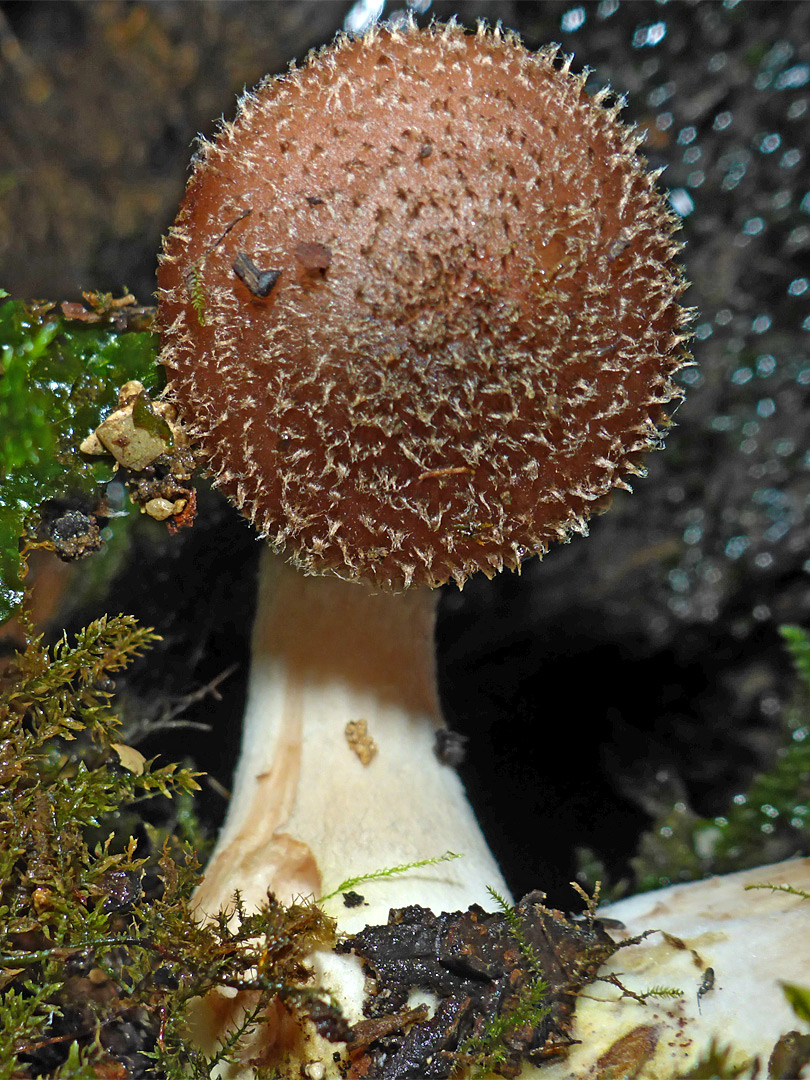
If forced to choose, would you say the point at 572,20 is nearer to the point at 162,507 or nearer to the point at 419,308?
the point at 419,308

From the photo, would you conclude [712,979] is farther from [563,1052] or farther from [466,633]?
[466,633]

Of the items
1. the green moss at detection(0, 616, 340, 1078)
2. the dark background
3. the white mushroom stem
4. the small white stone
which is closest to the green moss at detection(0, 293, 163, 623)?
the small white stone

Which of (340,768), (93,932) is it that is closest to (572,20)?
(340,768)

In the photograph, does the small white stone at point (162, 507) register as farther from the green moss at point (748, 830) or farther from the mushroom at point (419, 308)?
the green moss at point (748, 830)

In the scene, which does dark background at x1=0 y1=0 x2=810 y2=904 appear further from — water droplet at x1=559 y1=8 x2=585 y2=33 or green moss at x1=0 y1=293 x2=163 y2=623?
green moss at x1=0 y1=293 x2=163 y2=623

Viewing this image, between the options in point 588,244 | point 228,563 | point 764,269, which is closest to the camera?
point 588,244

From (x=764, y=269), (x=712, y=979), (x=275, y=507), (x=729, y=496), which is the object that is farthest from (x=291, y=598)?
(x=764, y=269)
